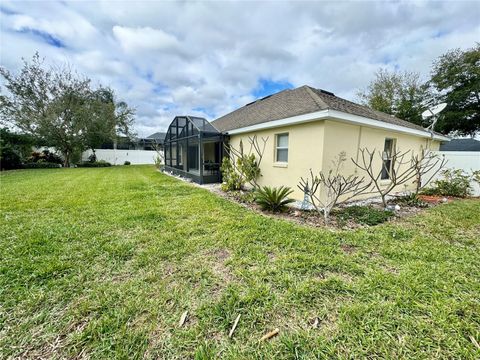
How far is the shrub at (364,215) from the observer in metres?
5.00

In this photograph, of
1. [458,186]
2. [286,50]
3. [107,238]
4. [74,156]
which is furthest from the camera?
[74,156]

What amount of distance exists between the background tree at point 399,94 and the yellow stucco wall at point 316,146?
15.7 meters

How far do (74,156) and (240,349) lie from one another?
27549 millimetres

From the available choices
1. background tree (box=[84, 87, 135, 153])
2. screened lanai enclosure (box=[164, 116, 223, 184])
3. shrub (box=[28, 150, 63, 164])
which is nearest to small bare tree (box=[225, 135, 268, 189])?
screened lanai enclosure (box=[164, 116, 223, 184])

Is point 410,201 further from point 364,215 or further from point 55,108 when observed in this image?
point 55,108

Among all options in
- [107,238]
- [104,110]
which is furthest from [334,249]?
[104,110]

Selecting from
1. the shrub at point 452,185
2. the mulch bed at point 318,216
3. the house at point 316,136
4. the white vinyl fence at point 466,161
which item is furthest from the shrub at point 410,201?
the white vinyl fence at point 466,161

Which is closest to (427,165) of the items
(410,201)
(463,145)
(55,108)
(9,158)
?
(410,201)

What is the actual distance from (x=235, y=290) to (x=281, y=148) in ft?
19.8

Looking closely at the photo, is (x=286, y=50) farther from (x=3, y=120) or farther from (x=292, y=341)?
(x=3, y=120)

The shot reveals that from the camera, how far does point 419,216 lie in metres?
5.50

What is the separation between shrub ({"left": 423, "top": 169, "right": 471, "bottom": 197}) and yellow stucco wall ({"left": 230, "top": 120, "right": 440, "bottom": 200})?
228cm

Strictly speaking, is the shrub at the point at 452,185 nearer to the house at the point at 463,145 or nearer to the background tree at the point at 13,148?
the house at the point at 463,145

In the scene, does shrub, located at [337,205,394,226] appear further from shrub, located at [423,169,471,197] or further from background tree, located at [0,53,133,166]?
background tree, located at [0,53,133,166]
